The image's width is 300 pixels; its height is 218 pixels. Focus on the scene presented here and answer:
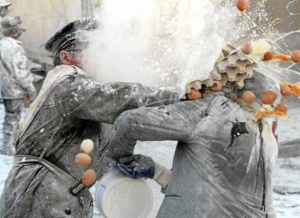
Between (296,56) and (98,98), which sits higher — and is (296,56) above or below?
above

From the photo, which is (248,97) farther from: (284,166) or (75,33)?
(284,166)

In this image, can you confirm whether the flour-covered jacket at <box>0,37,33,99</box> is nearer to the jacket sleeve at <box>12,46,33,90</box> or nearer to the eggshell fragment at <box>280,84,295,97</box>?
the jacket sleeve at <box>12,46,33,90</box>

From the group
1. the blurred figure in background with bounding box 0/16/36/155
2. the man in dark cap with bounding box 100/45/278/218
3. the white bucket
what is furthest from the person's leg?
the man in dark cap with bounding box 100/45/278/218

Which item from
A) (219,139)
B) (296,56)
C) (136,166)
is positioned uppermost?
(296,56)

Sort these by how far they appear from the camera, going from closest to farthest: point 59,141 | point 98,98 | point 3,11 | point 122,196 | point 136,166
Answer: point 136,166 < point 122,196 < point 98,98 < point 59,141 < point 3,11

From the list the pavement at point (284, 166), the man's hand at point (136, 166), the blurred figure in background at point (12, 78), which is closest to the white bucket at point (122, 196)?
the man's hand at point (136, 166)

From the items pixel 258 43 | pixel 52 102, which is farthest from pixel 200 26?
pixel 52 102

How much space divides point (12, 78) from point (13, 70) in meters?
0.11

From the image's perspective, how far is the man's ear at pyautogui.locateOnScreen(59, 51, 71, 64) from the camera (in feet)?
11.0

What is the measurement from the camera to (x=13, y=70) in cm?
744

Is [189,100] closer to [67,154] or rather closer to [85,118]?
[85,118]

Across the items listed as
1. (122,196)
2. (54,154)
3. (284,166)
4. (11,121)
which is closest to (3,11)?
(11,121)

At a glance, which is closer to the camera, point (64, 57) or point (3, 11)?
point (64, 57)

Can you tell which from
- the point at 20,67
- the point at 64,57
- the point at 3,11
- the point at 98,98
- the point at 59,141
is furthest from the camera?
the point at 3,11
